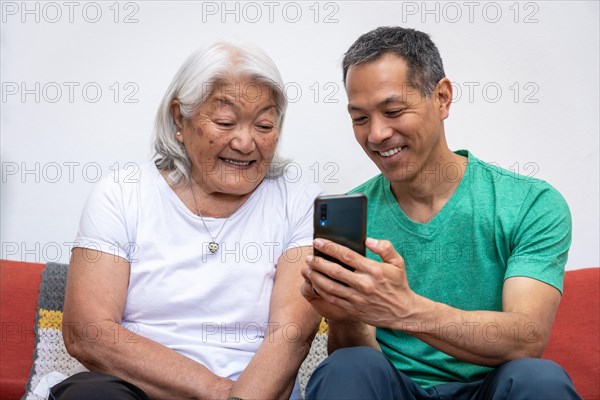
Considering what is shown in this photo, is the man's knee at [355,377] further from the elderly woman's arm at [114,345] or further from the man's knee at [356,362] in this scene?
the elderly woman's arm at [114,345]

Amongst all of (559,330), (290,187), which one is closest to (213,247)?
(290,187)

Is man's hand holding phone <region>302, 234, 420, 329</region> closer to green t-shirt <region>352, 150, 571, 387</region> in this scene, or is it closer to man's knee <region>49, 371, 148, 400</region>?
green t-shirt <region>352, 150, 571, 387</region>

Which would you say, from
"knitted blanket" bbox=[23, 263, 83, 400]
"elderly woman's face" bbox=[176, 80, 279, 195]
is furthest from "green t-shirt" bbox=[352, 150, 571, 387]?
"knitted blanket" bbox=[23, 263, 83, 400]

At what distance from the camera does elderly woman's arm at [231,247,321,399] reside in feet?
5.30

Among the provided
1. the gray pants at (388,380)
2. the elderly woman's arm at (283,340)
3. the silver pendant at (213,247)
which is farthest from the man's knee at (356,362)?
the silver pendant at (213,247)

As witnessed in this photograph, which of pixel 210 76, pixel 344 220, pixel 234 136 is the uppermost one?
pixel 210 76

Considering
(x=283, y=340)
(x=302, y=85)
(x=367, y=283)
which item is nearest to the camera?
(x=367, y=283)

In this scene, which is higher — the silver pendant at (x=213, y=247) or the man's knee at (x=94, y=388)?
the silver pendant at (x=213, y=247)

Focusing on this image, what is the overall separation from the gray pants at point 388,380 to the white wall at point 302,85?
1022 millimetres

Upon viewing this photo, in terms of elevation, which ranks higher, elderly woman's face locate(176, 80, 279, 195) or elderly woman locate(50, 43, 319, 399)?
elderly woman's face locate(176, 80, 279, 195)

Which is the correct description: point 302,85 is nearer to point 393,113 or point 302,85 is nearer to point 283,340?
point 393,113

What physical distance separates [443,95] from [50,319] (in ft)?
3.88

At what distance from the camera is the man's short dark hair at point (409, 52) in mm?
1662

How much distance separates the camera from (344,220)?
4.66 feet
